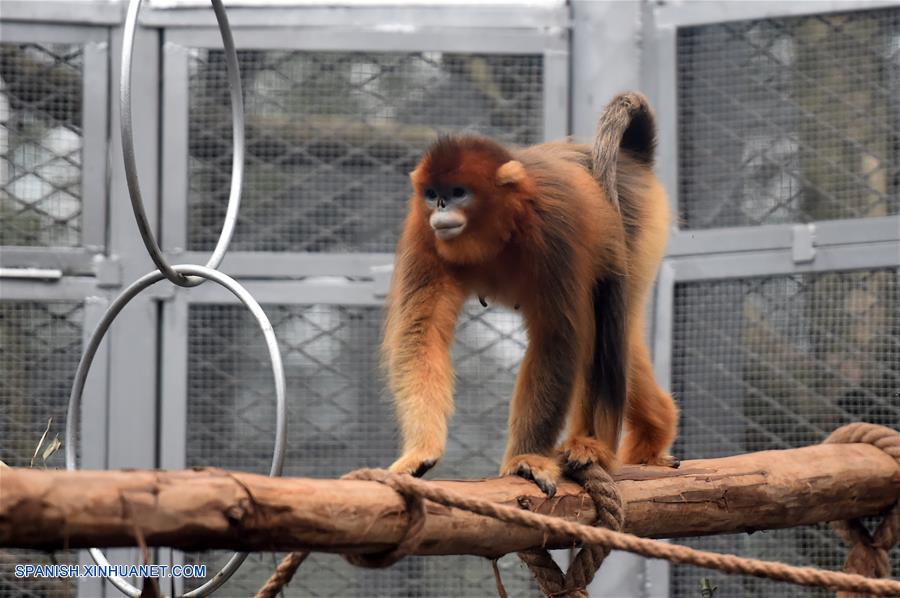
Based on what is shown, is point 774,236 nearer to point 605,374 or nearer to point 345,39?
point 605,374

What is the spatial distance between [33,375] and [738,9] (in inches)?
190

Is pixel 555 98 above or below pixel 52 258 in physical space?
above

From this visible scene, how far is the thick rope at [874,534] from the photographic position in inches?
192

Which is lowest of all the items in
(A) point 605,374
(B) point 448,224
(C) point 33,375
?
(C) point 33,375

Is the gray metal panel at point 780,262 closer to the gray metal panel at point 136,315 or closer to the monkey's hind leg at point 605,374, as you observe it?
the monkey's hind leg at point 605,374

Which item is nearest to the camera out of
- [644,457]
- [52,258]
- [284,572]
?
[284,572]

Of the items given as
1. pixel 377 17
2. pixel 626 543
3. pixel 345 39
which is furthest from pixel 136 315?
pixel 626 543

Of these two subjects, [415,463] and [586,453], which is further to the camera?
[586,453]

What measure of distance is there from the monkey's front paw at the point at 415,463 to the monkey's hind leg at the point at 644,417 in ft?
4.94

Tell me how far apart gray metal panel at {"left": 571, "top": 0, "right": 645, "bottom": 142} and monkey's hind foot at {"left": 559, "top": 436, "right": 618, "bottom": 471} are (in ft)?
8.20

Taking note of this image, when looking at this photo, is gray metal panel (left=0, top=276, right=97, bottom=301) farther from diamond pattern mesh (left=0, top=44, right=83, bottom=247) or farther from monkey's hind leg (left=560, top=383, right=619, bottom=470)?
monkey's hind leg (left=560, top=383, right=619, bottom=470)

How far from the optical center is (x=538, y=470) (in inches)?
166

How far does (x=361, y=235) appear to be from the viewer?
6609 mm

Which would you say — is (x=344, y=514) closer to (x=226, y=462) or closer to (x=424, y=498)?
(x=424, y=498)
